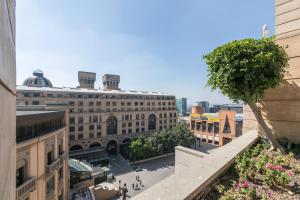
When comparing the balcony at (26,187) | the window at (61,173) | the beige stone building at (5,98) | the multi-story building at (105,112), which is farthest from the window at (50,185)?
the multi-story building at (105,112)

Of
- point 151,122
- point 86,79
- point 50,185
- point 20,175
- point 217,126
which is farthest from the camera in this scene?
point 86,79

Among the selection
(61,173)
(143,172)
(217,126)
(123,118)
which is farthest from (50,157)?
(217,126)

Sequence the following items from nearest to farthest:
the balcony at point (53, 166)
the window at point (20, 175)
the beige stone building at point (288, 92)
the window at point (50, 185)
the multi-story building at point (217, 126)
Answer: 1. the beige stone building at point (288, 92)
2. the window at point (20, 175)
3. the balcony at point (53, 166)
4. the window at point (50, 185)
5. the multi-story building at point (217, 126)

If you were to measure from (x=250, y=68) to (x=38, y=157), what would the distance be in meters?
15.4

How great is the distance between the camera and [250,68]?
8.70 metres

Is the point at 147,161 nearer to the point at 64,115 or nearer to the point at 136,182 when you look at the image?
the point at 136,182

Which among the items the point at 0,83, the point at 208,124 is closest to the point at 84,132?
the point at 208,124

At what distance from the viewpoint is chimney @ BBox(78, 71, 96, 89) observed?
205 feet

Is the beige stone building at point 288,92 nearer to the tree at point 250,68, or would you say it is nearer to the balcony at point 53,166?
the tree at point 250,68

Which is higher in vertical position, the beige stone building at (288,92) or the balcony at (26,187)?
the beige stone building at (288,92)

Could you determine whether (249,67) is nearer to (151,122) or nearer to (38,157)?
(38,157)

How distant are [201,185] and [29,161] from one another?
11719 mm

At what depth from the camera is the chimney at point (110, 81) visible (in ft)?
216

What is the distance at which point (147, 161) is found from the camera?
39.2 m
